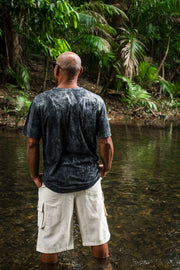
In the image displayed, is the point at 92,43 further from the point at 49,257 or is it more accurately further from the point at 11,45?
the point at 49,257

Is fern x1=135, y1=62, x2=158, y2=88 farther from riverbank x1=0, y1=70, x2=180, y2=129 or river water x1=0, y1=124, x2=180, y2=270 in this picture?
river water x1=0, y1=124, x2=180, y2=270

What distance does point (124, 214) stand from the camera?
4.22 meters

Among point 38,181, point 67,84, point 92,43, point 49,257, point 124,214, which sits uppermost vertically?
point 67,84

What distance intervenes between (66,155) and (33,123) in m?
0.34

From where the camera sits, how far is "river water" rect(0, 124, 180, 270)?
3146 millimetres

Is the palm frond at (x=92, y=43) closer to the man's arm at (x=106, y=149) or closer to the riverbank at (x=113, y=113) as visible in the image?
the riverbank at (x=113, y=113)

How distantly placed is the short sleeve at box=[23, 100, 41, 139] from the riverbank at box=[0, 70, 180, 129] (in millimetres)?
8046

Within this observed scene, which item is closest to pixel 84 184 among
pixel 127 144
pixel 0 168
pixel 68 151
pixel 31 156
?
pixel 68 151

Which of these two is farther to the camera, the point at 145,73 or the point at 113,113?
the point at 113,113

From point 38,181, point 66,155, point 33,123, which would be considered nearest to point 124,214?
point 38,181

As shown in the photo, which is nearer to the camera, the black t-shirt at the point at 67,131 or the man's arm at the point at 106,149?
the black t-shirt at the point at 67,131

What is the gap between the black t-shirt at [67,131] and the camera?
2.40 m

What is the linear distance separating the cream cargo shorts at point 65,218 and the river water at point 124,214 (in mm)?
604

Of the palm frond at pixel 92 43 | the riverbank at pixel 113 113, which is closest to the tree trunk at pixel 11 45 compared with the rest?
the riverbank at pixel 113 113
